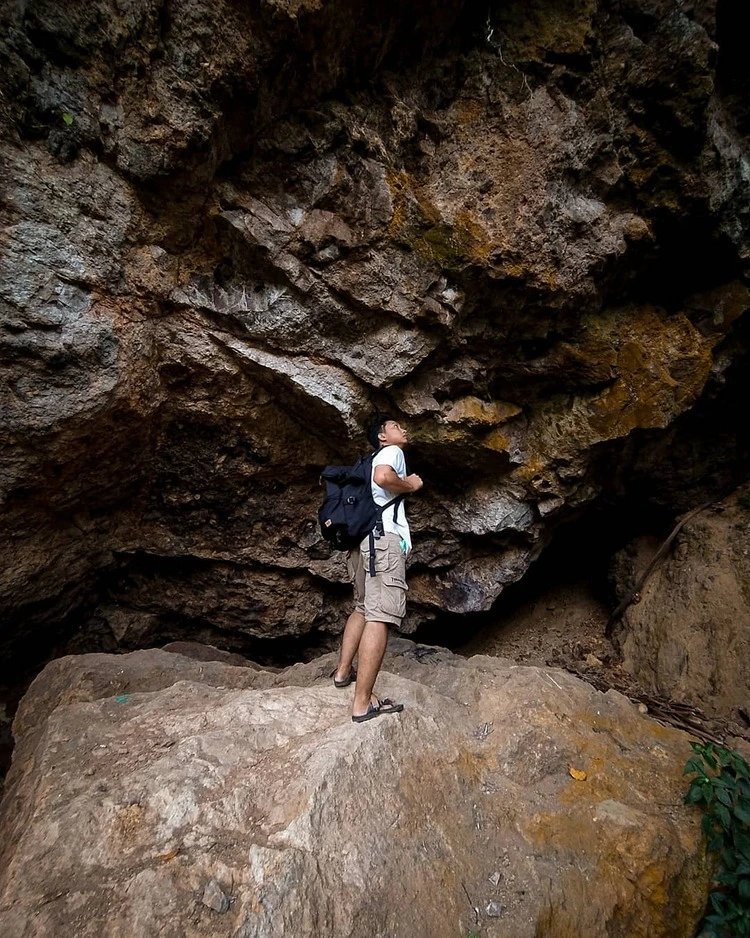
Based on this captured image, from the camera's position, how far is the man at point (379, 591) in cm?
295

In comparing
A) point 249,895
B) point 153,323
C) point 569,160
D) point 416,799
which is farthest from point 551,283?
point 249,895

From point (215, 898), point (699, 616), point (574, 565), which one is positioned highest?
point (699, 616)

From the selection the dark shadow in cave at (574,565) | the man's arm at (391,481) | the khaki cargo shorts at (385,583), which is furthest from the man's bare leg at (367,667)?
the dark shadow in cave at (574,565)

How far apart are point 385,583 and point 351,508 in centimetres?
52

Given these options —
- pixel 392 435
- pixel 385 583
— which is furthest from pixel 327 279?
pixel 385 583

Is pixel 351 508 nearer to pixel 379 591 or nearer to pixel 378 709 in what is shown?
pixel 379 591

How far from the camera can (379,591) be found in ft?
10.0

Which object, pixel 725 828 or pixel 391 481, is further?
pixel 391 481

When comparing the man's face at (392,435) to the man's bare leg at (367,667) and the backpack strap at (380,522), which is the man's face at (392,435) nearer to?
the backpack strap at (380,522)

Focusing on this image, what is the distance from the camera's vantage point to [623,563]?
624cm

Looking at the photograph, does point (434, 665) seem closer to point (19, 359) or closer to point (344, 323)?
point (344, 323)

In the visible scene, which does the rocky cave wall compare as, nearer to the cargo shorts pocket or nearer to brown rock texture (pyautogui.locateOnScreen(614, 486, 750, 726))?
brown rock texture (pyautogui.locateOnScreen(614, 486, 750, 726))

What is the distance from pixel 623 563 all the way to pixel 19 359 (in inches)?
258

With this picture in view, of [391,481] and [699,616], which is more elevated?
[391,481]
